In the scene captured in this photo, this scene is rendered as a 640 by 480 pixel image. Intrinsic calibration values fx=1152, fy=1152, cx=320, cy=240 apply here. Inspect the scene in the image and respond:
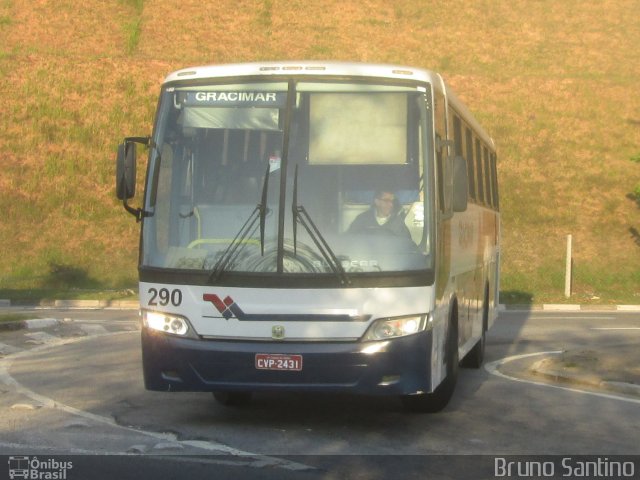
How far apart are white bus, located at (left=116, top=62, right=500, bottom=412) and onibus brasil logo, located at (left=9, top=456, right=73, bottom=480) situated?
5.17 feet

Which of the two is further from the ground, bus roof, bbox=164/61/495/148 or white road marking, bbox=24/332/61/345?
bus roof, bbox=164/61/495/148

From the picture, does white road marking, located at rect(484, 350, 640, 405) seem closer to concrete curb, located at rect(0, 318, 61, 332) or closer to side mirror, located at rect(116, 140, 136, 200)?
side mirror, located at rect(116, 140, 136, 200)

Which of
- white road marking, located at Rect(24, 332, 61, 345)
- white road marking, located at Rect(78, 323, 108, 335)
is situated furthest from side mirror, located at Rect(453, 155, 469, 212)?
white road marking, located at Rect(78, 323, 108, 335)

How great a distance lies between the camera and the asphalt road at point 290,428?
7969 millimetres

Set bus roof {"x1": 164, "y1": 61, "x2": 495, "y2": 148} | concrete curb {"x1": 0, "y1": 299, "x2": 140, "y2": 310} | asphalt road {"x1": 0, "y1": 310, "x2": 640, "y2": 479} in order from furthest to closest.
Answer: concrete curb {"x1": 0, "y1": 299, "x2": 140, "y2": 310}, bus roof {"x1": 164, "y1": 61, "x2": 495, "y2": 148}, asphalt road {"x1": 0, "y1": 310, "x2": 640, "y2": 479}

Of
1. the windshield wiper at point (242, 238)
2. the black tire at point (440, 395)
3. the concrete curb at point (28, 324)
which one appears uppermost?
the windshield wiper at point (242, 238)

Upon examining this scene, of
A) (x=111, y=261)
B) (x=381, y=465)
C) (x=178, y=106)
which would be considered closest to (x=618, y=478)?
(x=381, y=465)

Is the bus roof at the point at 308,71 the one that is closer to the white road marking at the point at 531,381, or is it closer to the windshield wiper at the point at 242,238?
the windshield wiper at the point at 242,238

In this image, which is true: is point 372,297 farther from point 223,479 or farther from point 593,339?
point 593,339

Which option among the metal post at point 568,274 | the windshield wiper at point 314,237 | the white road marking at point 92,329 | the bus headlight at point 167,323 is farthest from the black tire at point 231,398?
the metal post at point 568,274

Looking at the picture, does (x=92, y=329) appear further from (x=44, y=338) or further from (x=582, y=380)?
(x=582, y=380)

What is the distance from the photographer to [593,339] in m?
20.2

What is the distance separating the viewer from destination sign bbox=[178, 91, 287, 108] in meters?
9.64

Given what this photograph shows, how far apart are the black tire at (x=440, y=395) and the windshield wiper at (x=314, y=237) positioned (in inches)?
70.4
